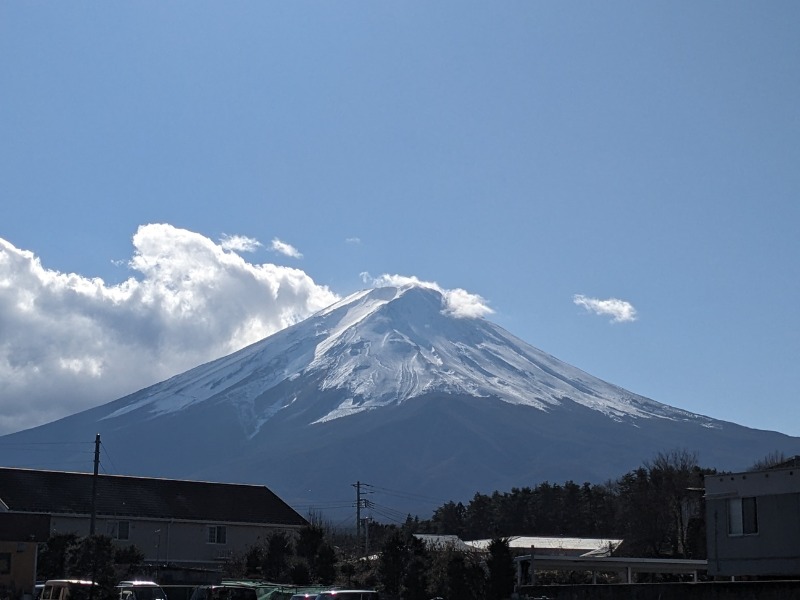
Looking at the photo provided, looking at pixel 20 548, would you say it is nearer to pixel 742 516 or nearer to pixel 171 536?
pixel 171 536

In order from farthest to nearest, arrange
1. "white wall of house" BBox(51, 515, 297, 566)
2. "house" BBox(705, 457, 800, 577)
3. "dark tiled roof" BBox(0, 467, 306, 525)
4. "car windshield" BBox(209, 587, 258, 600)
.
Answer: "dark tiled roof" BBox(0, 467, 306, 525) < "white wall of house" BBox(51, 515, 297, 566) < "house" BBox(705, 457, 800, 577) < "car windshield" BBox(209, 587, 258, 600)

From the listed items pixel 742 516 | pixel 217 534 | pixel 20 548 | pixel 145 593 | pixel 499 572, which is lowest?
pixel 145 593

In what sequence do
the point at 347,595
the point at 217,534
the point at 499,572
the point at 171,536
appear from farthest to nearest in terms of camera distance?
the point at 217,534 < the point at 171,536 < the point at 499,572 < the point at 347,595

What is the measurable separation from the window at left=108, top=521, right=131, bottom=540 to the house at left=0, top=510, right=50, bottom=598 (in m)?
15.0

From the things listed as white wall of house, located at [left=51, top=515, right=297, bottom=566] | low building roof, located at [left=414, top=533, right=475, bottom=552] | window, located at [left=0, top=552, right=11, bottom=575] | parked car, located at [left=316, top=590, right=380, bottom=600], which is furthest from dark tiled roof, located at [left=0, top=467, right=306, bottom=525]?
parked car, located at [left=316, top=590, right=380, bottom=600]

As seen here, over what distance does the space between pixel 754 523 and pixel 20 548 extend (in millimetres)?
23923

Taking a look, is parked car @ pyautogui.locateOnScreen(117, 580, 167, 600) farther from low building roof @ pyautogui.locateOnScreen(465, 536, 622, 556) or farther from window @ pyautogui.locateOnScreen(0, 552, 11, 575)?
low building roof @ pyautogui.locateOnScreen(465, 536, 622, 556)

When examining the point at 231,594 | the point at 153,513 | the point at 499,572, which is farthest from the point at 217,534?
the point at 231,594

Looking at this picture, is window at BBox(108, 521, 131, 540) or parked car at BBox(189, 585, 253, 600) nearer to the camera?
parked car at BBox(189, 585, 253, 600)

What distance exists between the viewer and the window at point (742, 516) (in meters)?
30.6

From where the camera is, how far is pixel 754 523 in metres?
30.6

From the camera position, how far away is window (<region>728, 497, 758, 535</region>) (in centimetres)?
3064

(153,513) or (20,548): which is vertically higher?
(153,513)

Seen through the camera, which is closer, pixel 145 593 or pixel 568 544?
pixel 145 593
